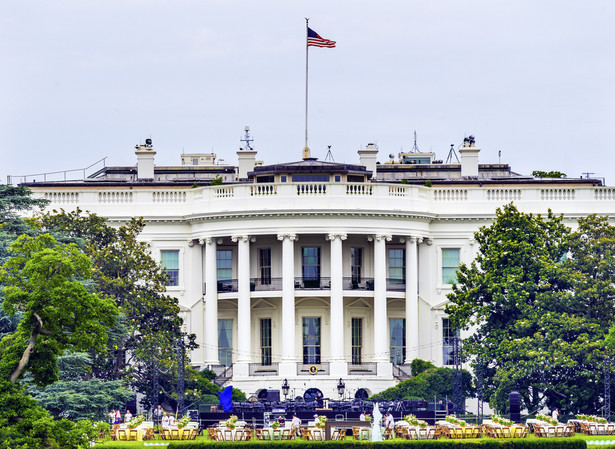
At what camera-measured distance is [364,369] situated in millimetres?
97562

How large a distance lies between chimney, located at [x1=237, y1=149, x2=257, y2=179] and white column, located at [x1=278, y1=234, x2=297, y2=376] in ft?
36.0

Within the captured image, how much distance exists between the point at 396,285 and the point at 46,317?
154 feet

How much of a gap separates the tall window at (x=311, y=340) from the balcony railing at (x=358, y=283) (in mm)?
2681

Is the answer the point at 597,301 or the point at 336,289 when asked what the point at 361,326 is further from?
the point at 597,301

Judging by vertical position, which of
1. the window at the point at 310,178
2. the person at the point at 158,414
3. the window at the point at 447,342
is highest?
the window at the point at 310,178

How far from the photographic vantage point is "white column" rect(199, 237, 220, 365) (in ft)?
325

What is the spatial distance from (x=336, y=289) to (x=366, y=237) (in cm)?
444

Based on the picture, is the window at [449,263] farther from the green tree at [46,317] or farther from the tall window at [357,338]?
the green tree at [46,317]

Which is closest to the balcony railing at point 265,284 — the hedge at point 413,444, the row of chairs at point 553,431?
the row of chairs at point 553,431

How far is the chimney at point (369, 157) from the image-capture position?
107812 millimetres

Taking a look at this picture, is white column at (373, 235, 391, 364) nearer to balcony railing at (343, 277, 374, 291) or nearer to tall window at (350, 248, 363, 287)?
balcony railing at (343, 277, 374, 291)

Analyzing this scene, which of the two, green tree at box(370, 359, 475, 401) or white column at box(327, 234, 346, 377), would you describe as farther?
white column at box(327, 234, 346, 377)

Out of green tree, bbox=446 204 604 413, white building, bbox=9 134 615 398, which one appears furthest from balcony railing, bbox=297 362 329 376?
green tree, bbox=446 204 604 413

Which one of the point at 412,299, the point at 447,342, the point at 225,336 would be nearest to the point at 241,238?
the point at 225,336
